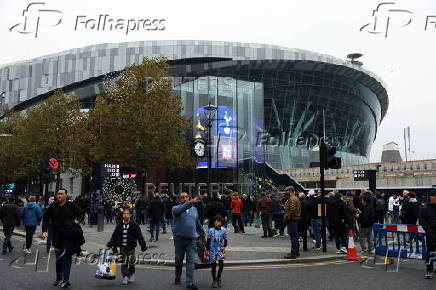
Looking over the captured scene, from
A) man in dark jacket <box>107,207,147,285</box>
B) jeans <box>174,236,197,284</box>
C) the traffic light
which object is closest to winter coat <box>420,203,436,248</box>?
the traffic light

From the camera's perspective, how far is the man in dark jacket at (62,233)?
301 inches

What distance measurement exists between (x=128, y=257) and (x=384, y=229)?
6.79 m

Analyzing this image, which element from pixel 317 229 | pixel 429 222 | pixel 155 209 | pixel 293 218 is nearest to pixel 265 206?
pixel 317 229

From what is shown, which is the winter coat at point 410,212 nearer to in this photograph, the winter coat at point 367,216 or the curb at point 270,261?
the winter coat at point 367,216

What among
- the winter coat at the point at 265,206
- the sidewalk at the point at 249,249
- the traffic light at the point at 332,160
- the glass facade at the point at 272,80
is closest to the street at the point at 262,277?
the sidewalk at the point at 249,249

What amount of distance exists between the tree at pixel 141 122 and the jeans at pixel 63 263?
62.9 ft

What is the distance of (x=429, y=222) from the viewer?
29.1 ft

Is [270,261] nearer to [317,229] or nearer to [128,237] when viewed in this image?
[317,229]

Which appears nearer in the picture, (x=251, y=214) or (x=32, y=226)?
(x=32, y=226)

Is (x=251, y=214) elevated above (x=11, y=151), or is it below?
below

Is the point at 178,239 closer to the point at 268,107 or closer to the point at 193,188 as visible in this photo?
the point at 193,188

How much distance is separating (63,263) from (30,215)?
5862 mm

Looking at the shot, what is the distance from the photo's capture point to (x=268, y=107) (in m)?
69.6

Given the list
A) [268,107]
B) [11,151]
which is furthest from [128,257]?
[268,107]
